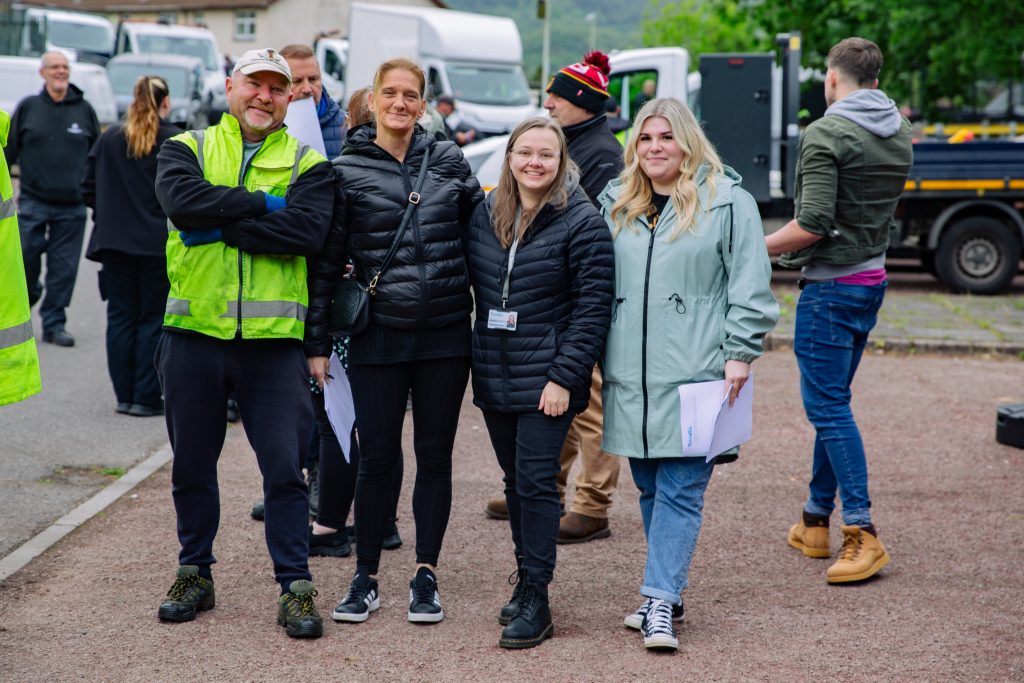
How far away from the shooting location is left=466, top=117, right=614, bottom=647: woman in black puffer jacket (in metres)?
4.44

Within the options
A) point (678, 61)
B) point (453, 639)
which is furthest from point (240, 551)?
point (678, 61)

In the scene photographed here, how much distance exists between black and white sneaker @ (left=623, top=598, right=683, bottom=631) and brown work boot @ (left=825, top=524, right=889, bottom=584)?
82cm

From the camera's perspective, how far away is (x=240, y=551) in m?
5.51

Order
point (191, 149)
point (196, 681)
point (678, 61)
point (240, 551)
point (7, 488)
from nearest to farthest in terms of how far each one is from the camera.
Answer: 1. point (196, 681)
2. point (191, 149)
3. point (240, 551)
4. point (7, 488)
5. point (678, 61)

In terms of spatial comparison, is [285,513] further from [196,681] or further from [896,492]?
[896,492]

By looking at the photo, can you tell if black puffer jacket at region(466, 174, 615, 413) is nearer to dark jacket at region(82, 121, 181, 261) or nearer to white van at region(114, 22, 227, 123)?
dark jacket at region(82, 121, 181, 261)

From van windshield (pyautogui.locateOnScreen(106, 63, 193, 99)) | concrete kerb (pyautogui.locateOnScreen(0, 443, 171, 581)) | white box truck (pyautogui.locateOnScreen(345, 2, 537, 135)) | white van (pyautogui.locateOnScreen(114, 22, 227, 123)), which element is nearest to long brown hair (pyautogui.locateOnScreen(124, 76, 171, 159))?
concrete kerb (pyautogui.locateOnScreen(0, 443, 171, 581))

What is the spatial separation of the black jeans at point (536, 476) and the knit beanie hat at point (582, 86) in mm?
1636

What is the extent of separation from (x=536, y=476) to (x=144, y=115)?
4.35 m

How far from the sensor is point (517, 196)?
4.59 meters

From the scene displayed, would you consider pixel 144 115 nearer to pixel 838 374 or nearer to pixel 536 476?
pixel 536 476

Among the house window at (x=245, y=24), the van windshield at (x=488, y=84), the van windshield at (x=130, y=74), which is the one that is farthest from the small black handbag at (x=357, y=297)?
the house window at (x=245, y=24)

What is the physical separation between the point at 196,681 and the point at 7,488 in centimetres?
272

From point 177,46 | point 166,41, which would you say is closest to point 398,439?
point 177,46
